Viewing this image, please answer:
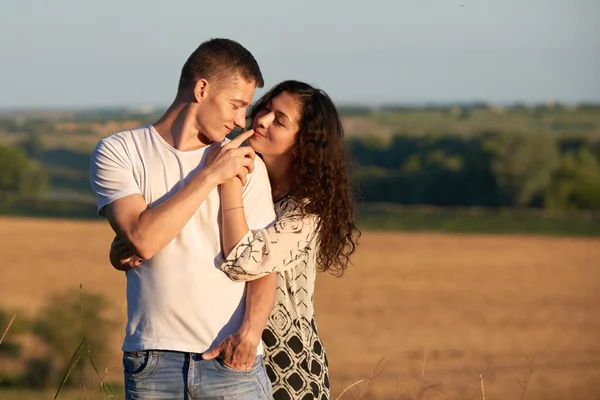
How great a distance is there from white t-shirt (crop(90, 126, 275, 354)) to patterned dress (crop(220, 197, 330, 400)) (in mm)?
195

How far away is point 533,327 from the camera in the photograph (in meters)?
35.3

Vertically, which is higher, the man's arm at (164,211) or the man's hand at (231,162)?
the man's hand at (231,162)

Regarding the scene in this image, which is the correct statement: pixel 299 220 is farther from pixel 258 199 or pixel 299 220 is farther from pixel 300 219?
pixel 258 199

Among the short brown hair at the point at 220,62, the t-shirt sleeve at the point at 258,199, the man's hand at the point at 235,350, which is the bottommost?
the man's hand at the point at 235,350

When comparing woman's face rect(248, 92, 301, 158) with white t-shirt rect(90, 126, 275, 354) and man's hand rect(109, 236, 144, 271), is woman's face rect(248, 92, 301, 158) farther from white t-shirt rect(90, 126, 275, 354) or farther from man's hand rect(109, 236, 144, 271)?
man's hand rect(109, 236, 144, 271)

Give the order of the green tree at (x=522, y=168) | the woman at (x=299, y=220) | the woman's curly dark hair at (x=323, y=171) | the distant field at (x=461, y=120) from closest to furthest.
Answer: the woman at (x=299, y=220)
the woman's curly dark hair at (x=323, y=171)
the green tree at (x=522, y=168)
the distant field at (x=461, y=120)

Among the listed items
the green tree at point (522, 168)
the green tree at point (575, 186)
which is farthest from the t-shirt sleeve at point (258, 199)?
the green tree at point (522, 168)

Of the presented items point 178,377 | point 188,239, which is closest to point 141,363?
point 178,377

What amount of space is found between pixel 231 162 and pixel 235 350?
1.82 feet

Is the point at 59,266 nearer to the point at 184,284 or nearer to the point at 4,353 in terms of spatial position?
the point at 4,353

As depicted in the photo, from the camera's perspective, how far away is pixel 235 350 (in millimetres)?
2898

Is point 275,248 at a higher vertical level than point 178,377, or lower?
higher

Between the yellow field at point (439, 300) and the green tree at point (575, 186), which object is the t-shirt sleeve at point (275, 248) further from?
the green tree at point (575, 186)

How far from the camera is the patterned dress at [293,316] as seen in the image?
10.4 feet
